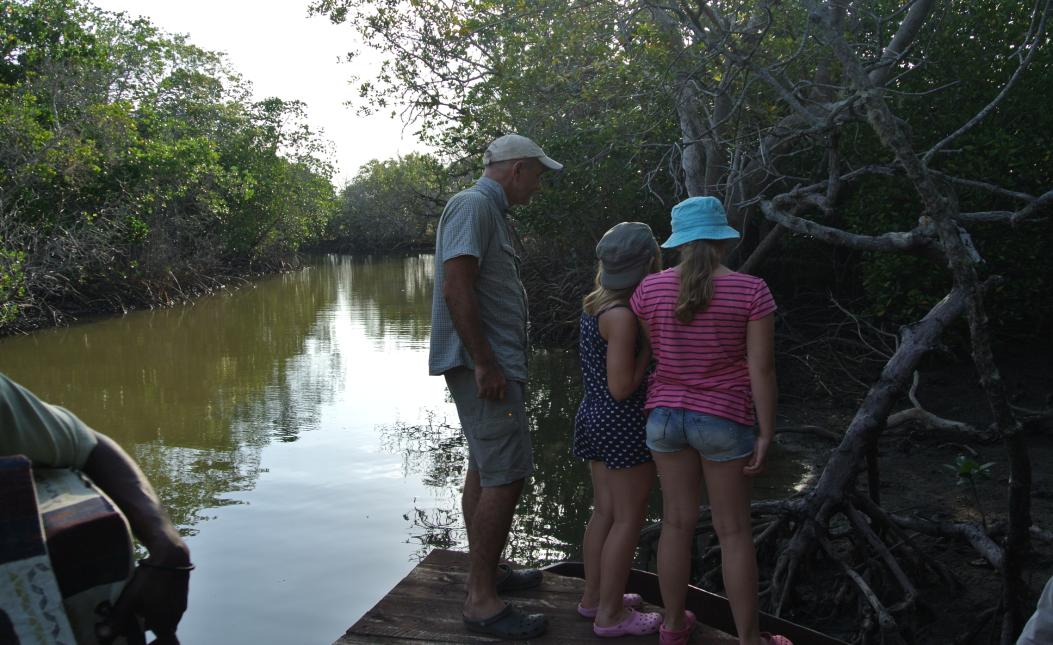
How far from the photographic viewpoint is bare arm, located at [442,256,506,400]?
328cm

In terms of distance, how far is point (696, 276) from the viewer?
3006 mm

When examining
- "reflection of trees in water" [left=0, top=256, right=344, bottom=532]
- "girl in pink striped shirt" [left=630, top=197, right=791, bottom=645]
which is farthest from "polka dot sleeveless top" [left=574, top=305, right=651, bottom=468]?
"reflection of trees in water" [left=0, top=256, right=344, bottom=532]

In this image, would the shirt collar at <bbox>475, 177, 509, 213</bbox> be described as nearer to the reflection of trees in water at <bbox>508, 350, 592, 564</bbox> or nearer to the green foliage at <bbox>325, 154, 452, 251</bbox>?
the reflection of trees in water at <bbox>508, 350, 592, 564</bbox>

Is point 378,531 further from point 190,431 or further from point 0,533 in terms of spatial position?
point 0,533

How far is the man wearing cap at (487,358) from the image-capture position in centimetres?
328

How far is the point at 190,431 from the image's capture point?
9.38 meters

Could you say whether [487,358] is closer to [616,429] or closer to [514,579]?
[616,429]

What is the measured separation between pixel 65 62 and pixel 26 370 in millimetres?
6847

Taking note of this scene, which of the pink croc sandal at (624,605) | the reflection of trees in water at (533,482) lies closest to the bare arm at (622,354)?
the pink croc sandal at (624,605)

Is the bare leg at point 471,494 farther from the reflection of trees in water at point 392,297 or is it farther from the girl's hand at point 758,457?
the reflection of trees in water at point 392,297

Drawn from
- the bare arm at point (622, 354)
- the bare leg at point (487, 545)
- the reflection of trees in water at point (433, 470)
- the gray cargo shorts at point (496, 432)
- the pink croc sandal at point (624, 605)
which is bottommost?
the reflection of trees in water at point (433, 470)

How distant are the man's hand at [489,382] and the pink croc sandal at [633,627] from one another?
81cm

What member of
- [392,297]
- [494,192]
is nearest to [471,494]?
[494,192]

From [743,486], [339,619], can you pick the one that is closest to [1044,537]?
[743,486]
